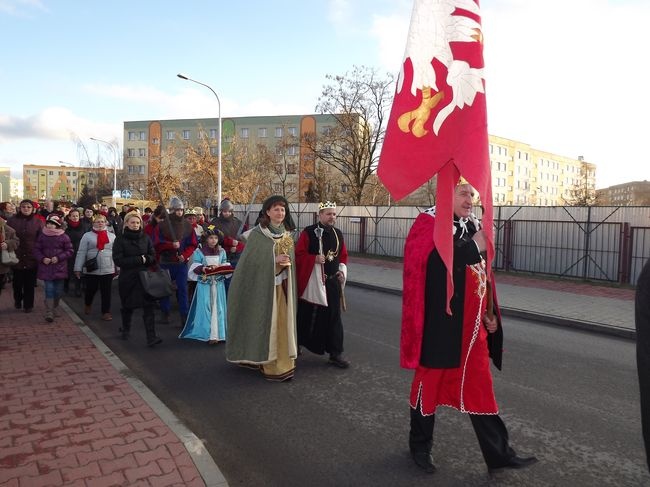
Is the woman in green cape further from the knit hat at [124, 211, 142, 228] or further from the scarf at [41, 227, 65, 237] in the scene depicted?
the scarf at [41, 227, 65, 237]

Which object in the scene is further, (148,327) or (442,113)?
(148,327)

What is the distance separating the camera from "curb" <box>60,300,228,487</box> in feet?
11.3

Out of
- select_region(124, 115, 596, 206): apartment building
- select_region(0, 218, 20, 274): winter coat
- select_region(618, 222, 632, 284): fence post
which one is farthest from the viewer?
select_region(124, 115, 596, 206): apartment building

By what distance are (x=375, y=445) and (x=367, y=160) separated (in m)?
33.1

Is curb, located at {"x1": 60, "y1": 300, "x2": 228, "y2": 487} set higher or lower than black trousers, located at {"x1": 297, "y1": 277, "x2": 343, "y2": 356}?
lower

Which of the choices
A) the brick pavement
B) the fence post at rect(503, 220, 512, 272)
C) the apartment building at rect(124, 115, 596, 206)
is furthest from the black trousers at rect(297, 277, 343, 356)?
the apartment building at rect(124, 115, 596, 206)

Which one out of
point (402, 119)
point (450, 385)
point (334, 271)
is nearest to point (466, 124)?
point (402, 119)

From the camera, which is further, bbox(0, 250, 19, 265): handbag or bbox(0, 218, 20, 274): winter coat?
bbox(0, 218, 20, 274): winter coat

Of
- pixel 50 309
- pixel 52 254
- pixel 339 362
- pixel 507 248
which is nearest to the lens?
pixel 339 362

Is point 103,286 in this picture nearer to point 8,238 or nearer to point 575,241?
point 8,238

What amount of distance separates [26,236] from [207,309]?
4101mm

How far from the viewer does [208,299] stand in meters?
7.60

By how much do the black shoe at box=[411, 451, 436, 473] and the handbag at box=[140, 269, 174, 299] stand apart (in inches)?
189

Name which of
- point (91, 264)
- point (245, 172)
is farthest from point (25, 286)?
point (245, 172)
